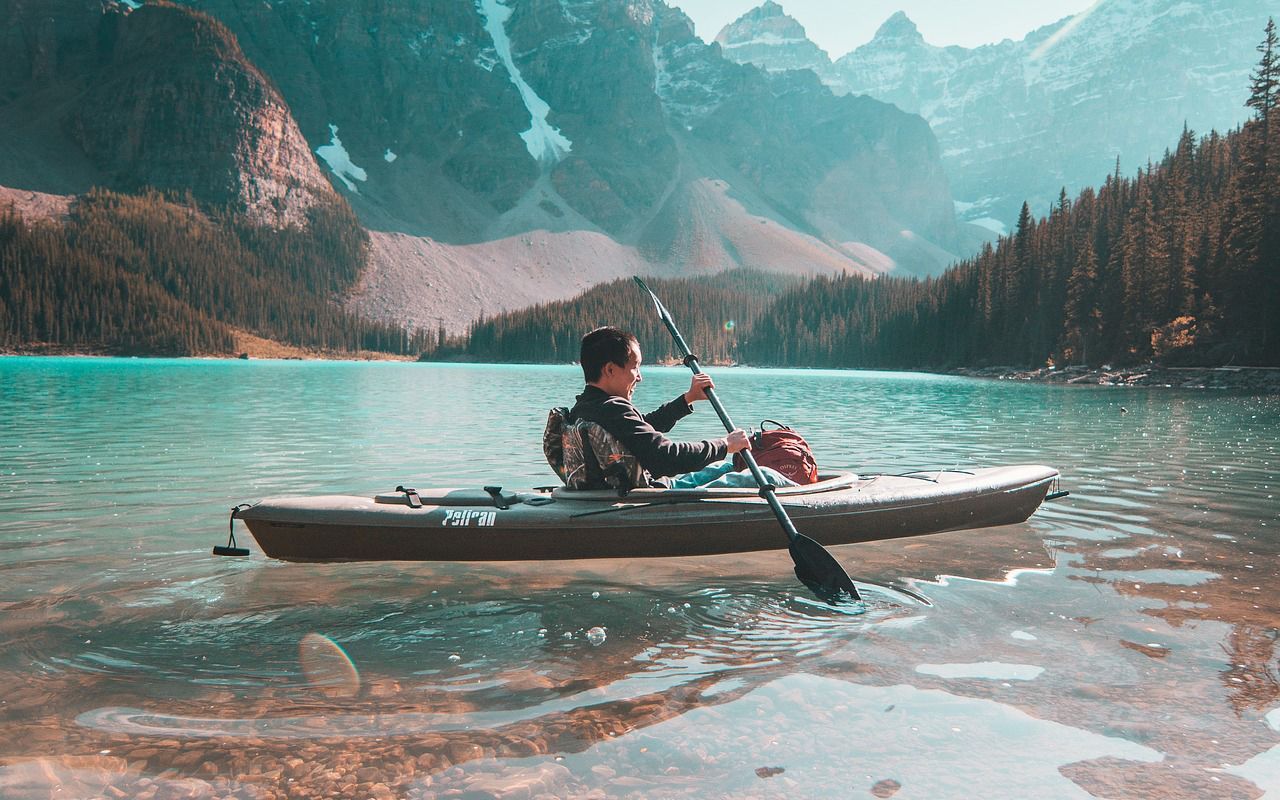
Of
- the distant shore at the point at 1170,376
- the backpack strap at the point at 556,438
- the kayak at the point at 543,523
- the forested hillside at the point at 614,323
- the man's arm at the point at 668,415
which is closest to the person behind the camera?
the kayak at the point at 543,523

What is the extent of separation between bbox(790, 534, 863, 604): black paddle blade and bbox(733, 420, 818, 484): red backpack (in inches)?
73.6

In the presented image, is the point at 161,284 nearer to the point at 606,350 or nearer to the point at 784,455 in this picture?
the point at 784,455

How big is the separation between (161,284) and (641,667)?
605ft

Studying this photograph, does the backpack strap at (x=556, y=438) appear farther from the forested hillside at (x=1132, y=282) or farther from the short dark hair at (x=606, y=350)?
the forested hillside at (x=1132, y=282)

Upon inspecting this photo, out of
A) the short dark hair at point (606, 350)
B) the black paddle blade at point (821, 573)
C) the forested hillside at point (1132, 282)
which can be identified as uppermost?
the forested hillside at point (1132, 282)

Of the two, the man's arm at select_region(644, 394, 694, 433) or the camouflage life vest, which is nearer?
the camouflage life vest

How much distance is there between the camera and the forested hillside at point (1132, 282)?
166 feet

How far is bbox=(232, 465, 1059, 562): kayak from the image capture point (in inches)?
305

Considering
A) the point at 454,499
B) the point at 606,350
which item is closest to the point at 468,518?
the point at 454,499

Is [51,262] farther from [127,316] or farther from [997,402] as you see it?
[997,402]

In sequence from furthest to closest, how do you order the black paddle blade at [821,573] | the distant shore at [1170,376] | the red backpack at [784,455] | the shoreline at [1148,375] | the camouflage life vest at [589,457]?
1. the shoreline at [1148,375]
2. the distant shore at [1170,376]
3. the red backpack at [784,455]
4. the camouflage life vest at [589,457]
5. the black paddle blade at [821,573]

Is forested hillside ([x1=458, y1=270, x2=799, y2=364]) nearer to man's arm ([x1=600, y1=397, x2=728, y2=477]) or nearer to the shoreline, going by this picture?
the shoreline

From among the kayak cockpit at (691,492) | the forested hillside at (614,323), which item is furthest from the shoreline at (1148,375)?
the forested hillside at (614,323)

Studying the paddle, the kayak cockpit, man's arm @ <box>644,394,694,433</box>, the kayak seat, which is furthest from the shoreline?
the kayak seat
